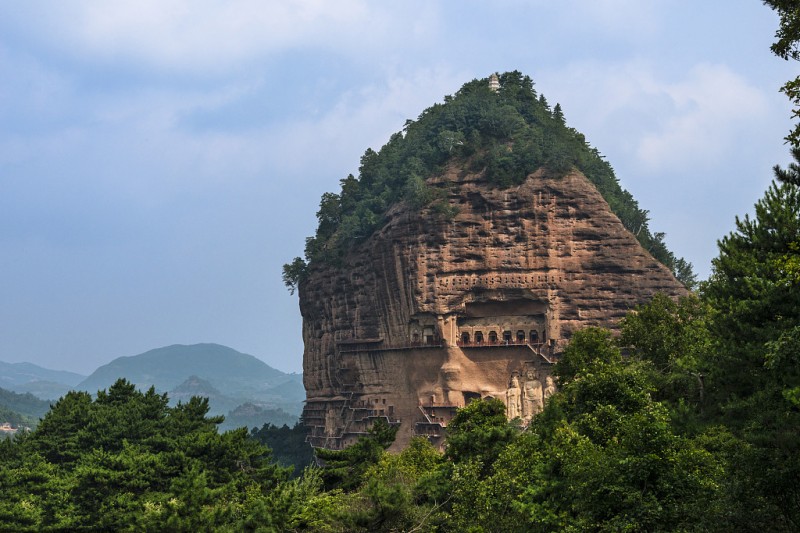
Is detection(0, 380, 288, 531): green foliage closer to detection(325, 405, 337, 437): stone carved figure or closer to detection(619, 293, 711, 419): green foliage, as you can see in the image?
detection(619, 293, 711, 419): green foliage

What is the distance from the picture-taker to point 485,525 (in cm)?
2814

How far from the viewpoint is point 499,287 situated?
6356cm

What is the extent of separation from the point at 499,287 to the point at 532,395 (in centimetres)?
596

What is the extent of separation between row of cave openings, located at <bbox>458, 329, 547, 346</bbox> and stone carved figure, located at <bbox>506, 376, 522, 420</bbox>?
2.07 metres

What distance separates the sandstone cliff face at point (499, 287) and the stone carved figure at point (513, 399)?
64 mm

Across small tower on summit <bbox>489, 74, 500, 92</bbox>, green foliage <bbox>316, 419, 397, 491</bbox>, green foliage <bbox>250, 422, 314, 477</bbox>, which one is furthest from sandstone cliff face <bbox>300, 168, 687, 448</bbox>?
green foliage <bbox>316, 419, 397, 491</bbox>

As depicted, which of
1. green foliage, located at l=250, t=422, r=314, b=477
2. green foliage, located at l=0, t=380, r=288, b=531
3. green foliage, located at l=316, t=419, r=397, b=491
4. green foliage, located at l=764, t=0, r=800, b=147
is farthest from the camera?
green foliage, located at l=250, t=422, r=314, b=477

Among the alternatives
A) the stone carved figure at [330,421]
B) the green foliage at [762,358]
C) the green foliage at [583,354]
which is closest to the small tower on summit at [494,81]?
the stone carved figure at [330,421]

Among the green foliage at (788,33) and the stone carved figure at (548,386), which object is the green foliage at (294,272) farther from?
the green foliage at (788,33)

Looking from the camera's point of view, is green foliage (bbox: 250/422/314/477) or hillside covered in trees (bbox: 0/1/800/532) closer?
hillside covered in trees (bbox: 0/1/800/532)

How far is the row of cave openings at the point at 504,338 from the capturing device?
63.8 metres

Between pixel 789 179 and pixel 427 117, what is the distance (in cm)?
5679

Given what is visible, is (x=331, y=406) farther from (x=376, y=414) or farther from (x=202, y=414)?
(x=202, y=414)

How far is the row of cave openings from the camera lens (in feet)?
209
